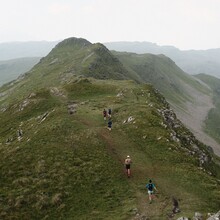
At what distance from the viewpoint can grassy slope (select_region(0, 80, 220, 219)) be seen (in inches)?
1590

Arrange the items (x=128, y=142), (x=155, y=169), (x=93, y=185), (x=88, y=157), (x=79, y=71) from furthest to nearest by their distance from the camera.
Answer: (x=79, y=71) → (x=128, y=142) → (x=88, y=157) → (x=155, y=169) → (x=93, y=185)

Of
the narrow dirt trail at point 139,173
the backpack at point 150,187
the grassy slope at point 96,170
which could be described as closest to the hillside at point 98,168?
the grassy slope at point 96,170

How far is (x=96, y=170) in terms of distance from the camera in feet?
157

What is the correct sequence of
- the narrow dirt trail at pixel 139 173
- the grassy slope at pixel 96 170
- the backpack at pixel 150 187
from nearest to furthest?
the narrow dirt trail at pixel 139 173 → the backpack at pixel 150 187 → the grassy slope at pixel 96 170

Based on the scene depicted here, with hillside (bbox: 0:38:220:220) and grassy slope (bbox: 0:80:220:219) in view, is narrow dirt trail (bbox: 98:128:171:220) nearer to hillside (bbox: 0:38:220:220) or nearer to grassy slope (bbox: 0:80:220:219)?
grassy slope (bbox: 0:80:220:219)

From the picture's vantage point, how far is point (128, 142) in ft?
186

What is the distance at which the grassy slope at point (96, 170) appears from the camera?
40375 mm

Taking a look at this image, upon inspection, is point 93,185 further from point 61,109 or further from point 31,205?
point 61,109

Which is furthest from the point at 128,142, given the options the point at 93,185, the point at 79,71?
the point at 79,71

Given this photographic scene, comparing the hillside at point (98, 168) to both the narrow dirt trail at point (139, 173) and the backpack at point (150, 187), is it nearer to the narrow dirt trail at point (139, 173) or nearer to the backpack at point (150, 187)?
the narrow dirt trail at point (139, 173)

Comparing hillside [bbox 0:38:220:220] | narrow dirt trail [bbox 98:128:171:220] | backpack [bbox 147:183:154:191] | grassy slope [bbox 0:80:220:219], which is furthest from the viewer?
grassy slope [bbox 0:80:220:219]

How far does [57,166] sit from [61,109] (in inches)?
1039

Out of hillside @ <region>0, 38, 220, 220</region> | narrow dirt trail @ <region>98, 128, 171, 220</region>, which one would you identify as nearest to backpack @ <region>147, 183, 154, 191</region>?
narrow dirt trail @ <region>98, 128, 171, 220</region>

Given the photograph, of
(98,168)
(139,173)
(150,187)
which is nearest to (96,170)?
(98,168)
